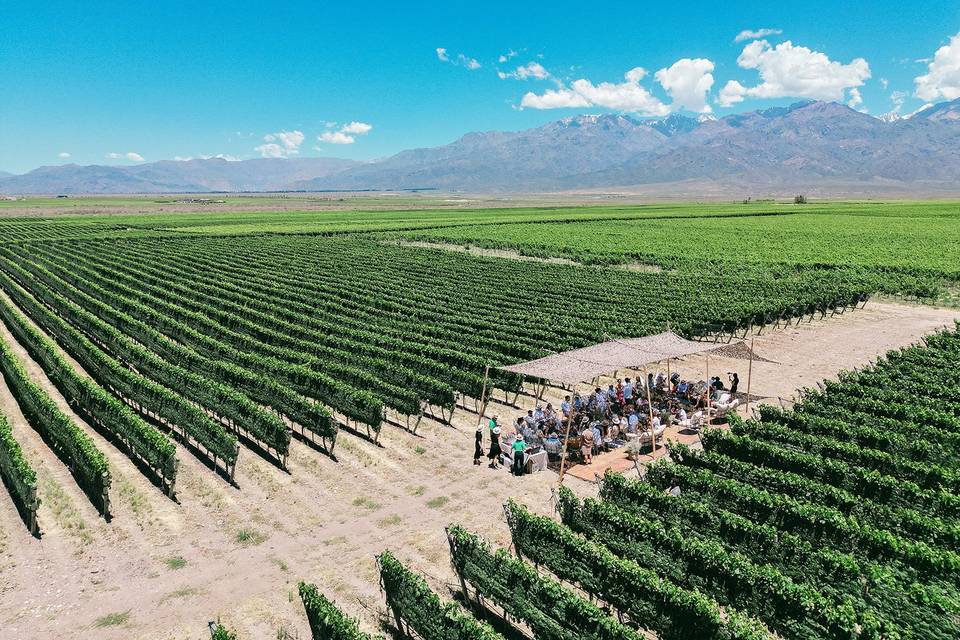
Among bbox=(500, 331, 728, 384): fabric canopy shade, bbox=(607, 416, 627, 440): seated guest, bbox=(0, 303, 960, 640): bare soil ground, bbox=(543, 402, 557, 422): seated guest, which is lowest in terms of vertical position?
bbox=(0, 303, 960, 640): bare soil ground

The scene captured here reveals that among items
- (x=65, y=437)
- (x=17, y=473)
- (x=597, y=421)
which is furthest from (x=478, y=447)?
(x=65, y=437)

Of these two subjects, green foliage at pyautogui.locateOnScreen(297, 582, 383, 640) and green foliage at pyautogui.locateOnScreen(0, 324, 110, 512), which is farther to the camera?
green foliage at pyautogui.locateOnScreen(0, 324, 110, 512)

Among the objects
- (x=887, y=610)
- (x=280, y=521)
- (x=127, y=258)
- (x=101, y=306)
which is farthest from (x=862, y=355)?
(x=127, y=258)

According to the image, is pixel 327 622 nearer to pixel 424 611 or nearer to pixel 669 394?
pixel 424 611

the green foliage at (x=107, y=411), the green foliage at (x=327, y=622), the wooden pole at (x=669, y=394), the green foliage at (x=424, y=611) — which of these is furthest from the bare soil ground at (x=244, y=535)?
the wooden pole at (x=669, y=394)

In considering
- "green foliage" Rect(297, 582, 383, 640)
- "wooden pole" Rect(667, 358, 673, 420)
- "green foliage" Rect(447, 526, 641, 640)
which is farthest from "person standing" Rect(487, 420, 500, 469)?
"green foliage" Rect(297, 582, 383, 640)

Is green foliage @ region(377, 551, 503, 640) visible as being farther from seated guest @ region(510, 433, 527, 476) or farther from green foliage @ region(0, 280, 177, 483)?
green foliage @ region(0, 280, 177, 483)
